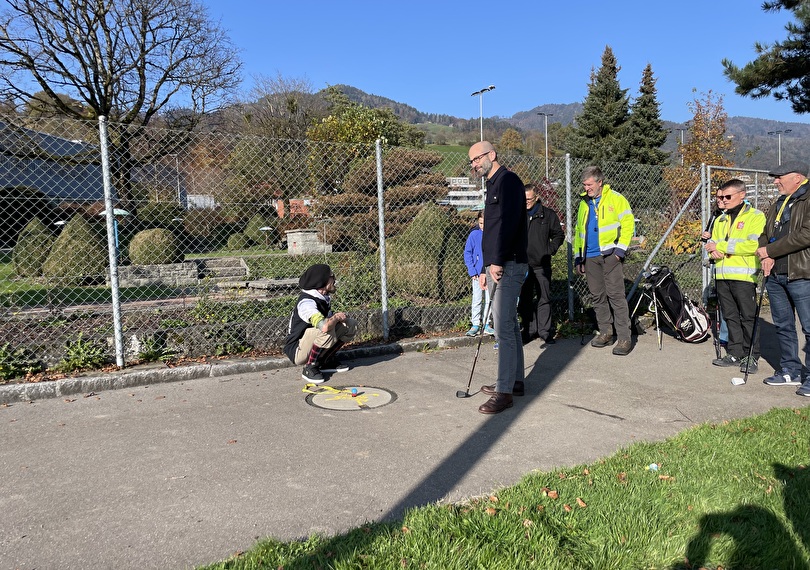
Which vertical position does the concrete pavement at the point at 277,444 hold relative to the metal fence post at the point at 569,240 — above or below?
below

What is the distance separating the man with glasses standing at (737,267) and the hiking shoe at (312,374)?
439 centimetres

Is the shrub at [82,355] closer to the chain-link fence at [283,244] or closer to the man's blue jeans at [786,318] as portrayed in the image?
the chain-link fence at [283,244]

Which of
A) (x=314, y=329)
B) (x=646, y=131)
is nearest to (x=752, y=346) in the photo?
(x=314, y=329)

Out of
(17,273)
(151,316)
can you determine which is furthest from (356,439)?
(17,273)

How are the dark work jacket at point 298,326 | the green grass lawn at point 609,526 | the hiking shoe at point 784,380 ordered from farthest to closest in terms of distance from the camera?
1. the dark work jacket at point 298,326
2. the hiking shoe at point 784,380
3. the green grass lawn at point 609,526

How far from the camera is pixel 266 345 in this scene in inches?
275

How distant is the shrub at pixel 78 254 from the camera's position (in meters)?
12.9

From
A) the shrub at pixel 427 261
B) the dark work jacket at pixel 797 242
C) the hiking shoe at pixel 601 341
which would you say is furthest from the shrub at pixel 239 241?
the dark work jacket at pixel 797 242

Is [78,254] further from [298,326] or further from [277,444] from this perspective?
[277,444]

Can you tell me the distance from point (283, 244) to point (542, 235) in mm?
5116

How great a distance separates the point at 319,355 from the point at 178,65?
24359mm

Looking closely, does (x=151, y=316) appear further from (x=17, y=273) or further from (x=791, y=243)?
(x=17, y=273)

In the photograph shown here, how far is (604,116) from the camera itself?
4125cm

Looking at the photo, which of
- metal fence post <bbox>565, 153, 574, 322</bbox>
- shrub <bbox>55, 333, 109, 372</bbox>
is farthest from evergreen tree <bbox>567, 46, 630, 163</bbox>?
shrub <bbox>55, 333, 109, 372</bbox>
